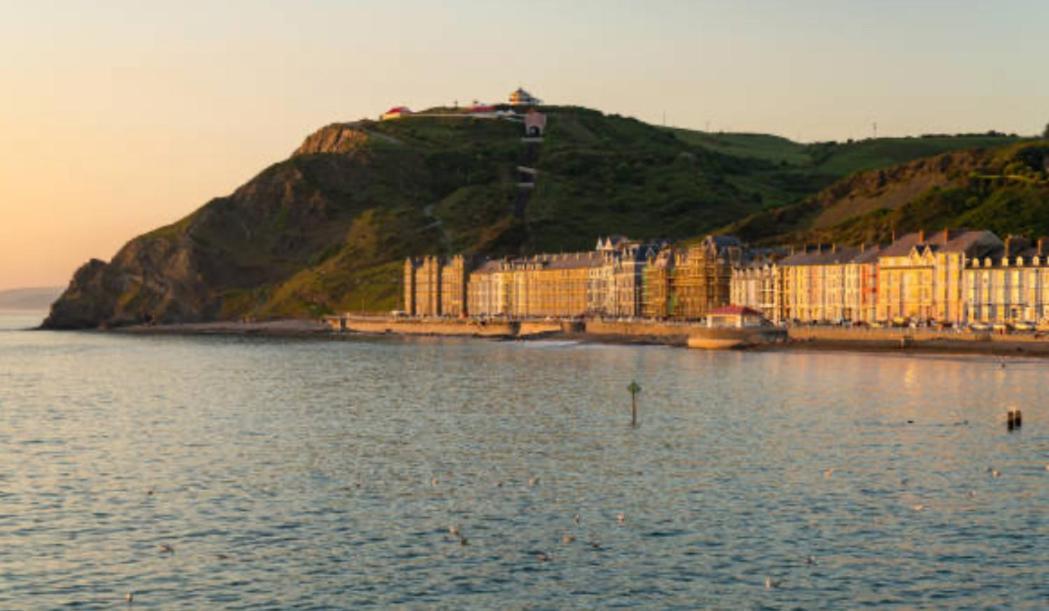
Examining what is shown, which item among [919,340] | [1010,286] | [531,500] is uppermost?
[1010,286]

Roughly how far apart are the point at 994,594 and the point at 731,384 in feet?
281

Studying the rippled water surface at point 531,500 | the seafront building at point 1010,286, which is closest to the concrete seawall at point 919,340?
the seafront building at point 1010,286

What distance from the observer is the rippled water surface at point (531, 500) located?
43.5 metres

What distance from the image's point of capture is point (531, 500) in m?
59.4

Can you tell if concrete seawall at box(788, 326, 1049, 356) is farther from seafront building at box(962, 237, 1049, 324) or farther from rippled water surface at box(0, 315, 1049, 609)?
rippled water surface at box(0, 315, 1049, 609)

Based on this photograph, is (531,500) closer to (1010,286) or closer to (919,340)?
(919,340)

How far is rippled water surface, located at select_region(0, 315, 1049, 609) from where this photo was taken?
43.5 meters

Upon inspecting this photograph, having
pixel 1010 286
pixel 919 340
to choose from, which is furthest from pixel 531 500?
pixel 1010 286

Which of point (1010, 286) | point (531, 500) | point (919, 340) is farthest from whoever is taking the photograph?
point (1010, 286)

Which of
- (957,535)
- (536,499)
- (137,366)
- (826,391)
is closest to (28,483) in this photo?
(536,499)

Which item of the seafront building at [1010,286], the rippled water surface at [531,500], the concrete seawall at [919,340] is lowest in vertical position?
the rippled water surface at [531,500]

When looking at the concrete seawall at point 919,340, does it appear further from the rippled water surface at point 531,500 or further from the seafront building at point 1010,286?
the rippled water surface at point 531,500

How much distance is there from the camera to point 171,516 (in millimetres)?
55781

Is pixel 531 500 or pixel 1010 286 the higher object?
pixel 1010 286
